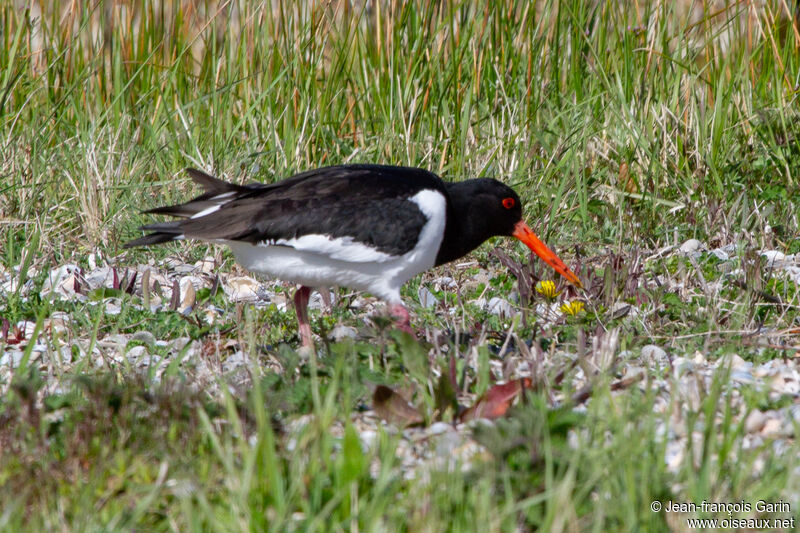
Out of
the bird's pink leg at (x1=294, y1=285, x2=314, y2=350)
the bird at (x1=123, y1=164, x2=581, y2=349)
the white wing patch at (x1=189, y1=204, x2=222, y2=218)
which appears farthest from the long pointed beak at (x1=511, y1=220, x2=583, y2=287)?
the white wing patch at (x1=189, y1=204, x2=222, y2=218)

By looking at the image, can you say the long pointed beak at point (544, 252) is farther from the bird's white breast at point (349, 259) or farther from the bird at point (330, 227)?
the bird's white breast at point (349, 259)

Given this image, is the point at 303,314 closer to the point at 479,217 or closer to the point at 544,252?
the point at 479,217

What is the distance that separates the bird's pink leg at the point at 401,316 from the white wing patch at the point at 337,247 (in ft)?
0.65

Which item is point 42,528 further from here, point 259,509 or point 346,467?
point 346,467

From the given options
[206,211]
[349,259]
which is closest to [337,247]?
[349,259]

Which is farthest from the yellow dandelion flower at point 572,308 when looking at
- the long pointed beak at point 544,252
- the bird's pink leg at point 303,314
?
the bird's pink leg at point 303,314

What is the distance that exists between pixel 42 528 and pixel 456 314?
2.43 metres

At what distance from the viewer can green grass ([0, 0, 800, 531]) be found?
7.83ft

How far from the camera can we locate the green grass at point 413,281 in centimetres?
239

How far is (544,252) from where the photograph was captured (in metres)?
4.62

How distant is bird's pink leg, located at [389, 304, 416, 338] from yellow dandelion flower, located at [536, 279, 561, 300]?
29.3 inches

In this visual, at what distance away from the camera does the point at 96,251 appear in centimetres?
526

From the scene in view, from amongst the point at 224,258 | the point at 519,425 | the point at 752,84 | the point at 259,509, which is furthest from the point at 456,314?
the point at 752,84

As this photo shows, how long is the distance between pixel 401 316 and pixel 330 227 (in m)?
0.47
